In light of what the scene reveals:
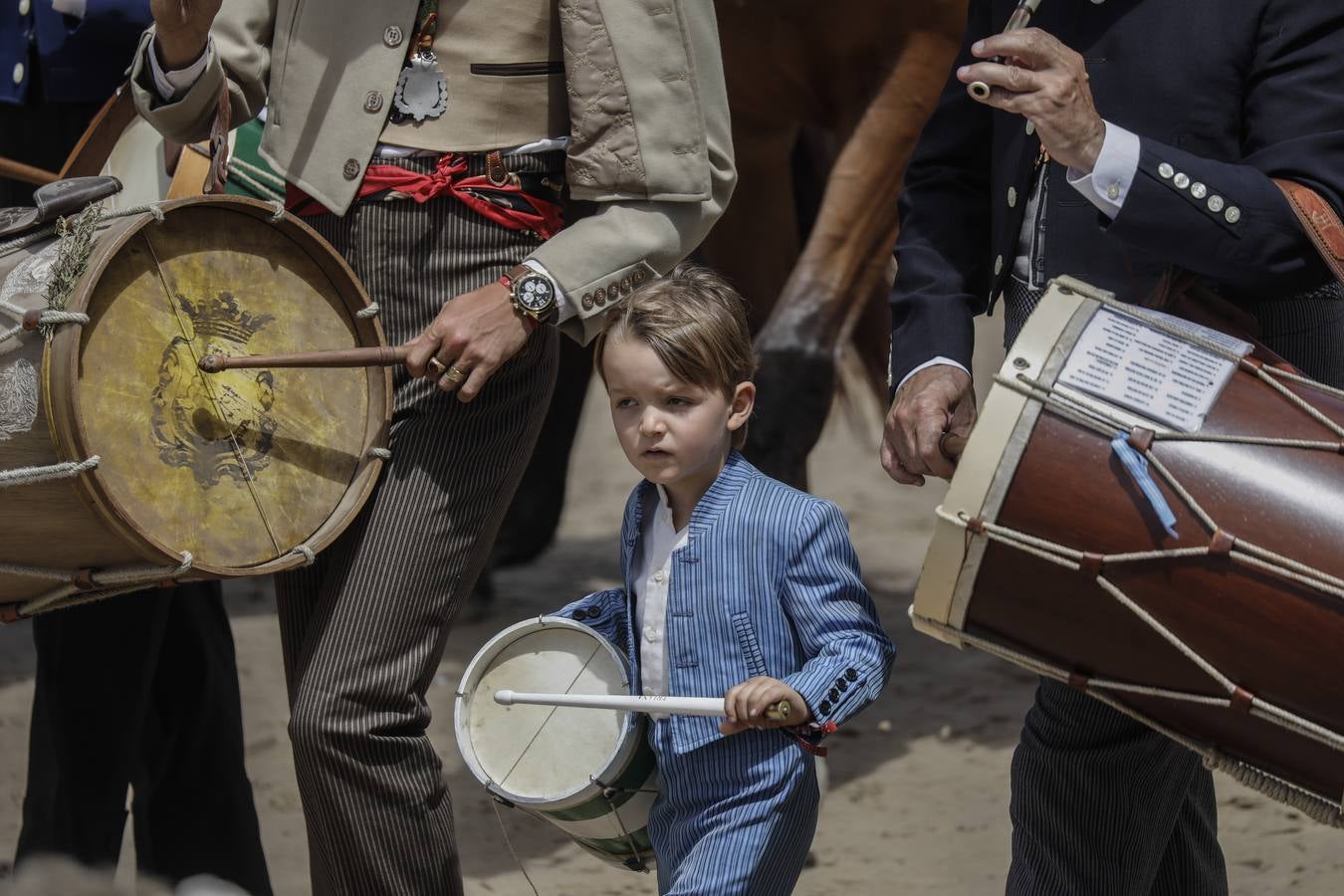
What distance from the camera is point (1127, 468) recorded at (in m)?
1.84

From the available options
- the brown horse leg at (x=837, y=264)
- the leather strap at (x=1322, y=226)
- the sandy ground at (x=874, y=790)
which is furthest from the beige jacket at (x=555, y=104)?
the brown horse leg at (x=837, y=264)

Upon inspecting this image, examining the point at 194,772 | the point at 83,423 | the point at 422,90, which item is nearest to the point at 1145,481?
the point at 422,90

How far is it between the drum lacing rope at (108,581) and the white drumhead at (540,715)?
38 centimetres

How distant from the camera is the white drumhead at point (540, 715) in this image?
2.23 m

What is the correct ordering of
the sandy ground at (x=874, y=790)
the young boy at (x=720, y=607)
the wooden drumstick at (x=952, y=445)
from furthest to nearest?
the sandy ground at (x=874, y=790)
the young boy at (x=720, y=607)
the wooden drumstick at (x=952, y=445)

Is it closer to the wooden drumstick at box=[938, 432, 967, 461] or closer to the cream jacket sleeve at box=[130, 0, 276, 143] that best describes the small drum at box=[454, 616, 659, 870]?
the wooden drumstick at box=[938, 432, 967, 461]

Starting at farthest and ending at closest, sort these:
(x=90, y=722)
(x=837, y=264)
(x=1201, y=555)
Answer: (x=837, y=264), (x=90, y=722), (x=1201, y=555)

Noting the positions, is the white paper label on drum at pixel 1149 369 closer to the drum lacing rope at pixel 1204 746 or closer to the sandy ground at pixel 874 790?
the drum lacing rope at pixel 1204 746

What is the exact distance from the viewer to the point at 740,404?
88.7 inches

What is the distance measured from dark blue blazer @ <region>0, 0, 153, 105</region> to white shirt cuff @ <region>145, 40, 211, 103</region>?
2.37 feet

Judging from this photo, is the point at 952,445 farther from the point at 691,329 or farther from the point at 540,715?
the point at 540,715

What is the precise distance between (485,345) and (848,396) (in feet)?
8.60

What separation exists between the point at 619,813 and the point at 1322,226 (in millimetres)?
1036

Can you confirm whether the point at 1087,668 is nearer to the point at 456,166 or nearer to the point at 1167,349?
the point at 1167,349
